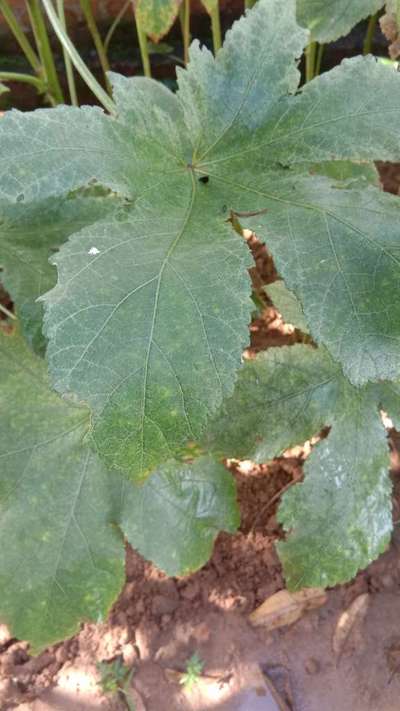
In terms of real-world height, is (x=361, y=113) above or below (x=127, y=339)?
above

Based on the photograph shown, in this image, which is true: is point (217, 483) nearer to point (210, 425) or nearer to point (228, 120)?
Answer: point (210, 425)

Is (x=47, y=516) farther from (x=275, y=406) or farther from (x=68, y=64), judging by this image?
(x=68, y=64)

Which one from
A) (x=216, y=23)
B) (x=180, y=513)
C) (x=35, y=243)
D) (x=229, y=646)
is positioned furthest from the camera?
(x=229, y=646)

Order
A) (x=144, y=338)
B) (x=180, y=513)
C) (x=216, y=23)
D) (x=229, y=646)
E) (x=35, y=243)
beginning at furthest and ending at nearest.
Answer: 1. (x=229, y=646)
2. (x=216, y=23)
3. (x=180, y=513)
4. (x=35, y=243)
5. (x=144, y=338)

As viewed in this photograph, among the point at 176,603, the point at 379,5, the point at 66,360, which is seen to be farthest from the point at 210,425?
the point at 379,5

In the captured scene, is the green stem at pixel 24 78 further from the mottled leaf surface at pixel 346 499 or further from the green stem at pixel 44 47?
the mottled leaf surface at pixel 346 499

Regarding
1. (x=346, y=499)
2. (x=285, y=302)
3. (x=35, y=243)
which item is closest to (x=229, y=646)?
(x=346, y=499)
